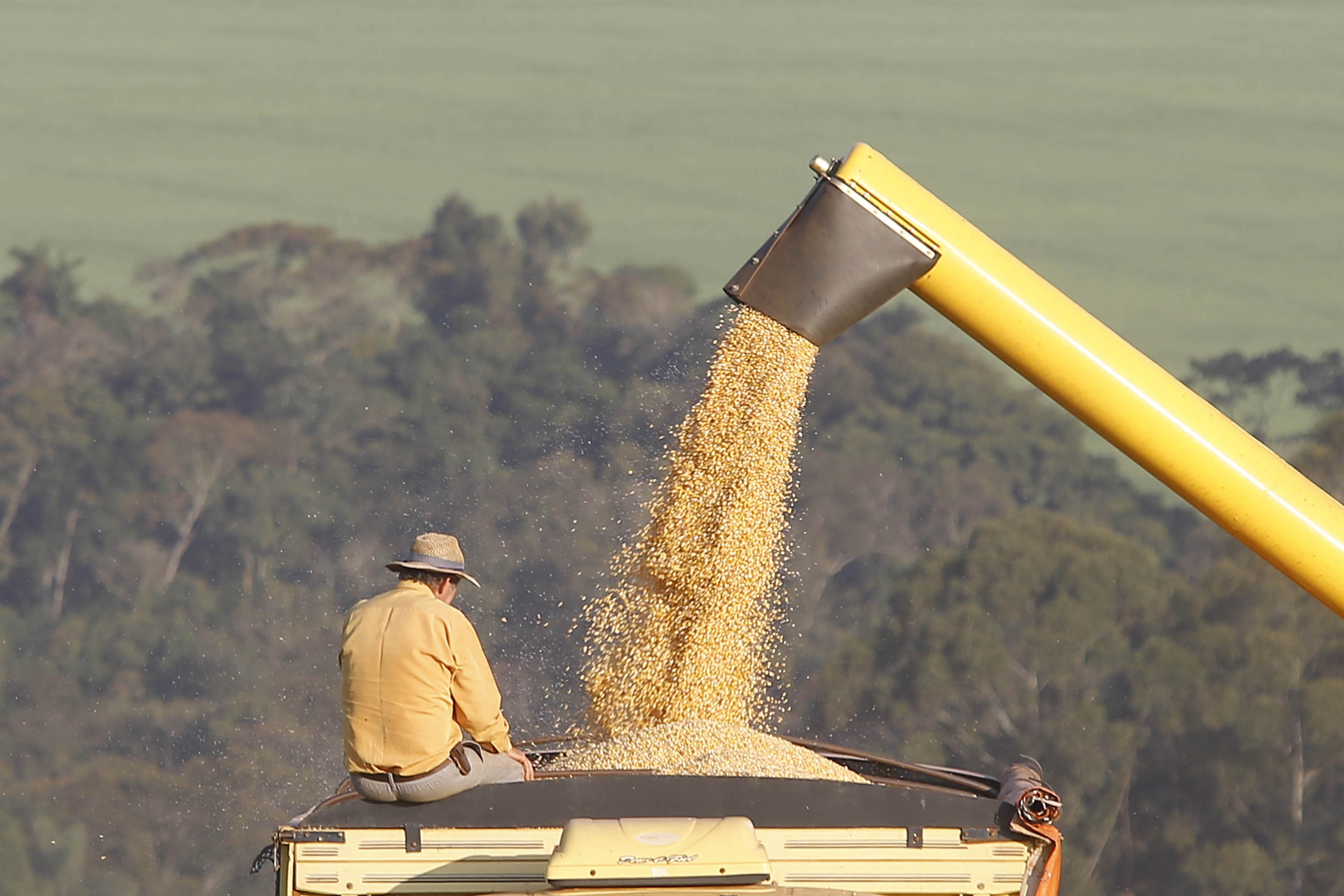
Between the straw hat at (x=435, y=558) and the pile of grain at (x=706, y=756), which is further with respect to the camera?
the pile of grain at (x=706, y=756)

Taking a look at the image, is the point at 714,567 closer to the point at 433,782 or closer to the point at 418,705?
the point at 418,705

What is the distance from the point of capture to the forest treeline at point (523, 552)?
91.1 feet

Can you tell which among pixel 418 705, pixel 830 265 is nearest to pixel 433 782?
pixel 418 705

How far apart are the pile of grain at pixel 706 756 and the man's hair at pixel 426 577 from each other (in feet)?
2.33

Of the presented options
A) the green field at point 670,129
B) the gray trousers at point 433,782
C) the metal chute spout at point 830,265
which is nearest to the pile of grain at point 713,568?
the metal chute spout at point 830,265

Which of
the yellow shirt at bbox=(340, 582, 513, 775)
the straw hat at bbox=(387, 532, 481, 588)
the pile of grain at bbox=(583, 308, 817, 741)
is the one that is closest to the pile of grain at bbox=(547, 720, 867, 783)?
the pile of grain at bbox=(583, 308, 817, 741)

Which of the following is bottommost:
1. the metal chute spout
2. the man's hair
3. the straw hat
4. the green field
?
the man's hair

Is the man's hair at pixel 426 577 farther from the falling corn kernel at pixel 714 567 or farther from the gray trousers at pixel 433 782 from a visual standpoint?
the falling corn kernel at pixel 714 567

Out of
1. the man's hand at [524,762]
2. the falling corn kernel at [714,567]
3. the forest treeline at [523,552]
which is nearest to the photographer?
the man's hand at [524,762]

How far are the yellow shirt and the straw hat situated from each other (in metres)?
0.10

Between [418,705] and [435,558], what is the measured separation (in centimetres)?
43

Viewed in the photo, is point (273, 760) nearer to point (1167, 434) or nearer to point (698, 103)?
point (1167, 434)

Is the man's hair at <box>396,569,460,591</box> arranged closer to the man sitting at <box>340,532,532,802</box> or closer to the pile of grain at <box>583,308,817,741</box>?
the man sitting at <box>340,532,532,802</box>

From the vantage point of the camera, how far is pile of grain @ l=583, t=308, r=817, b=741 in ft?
20.5
